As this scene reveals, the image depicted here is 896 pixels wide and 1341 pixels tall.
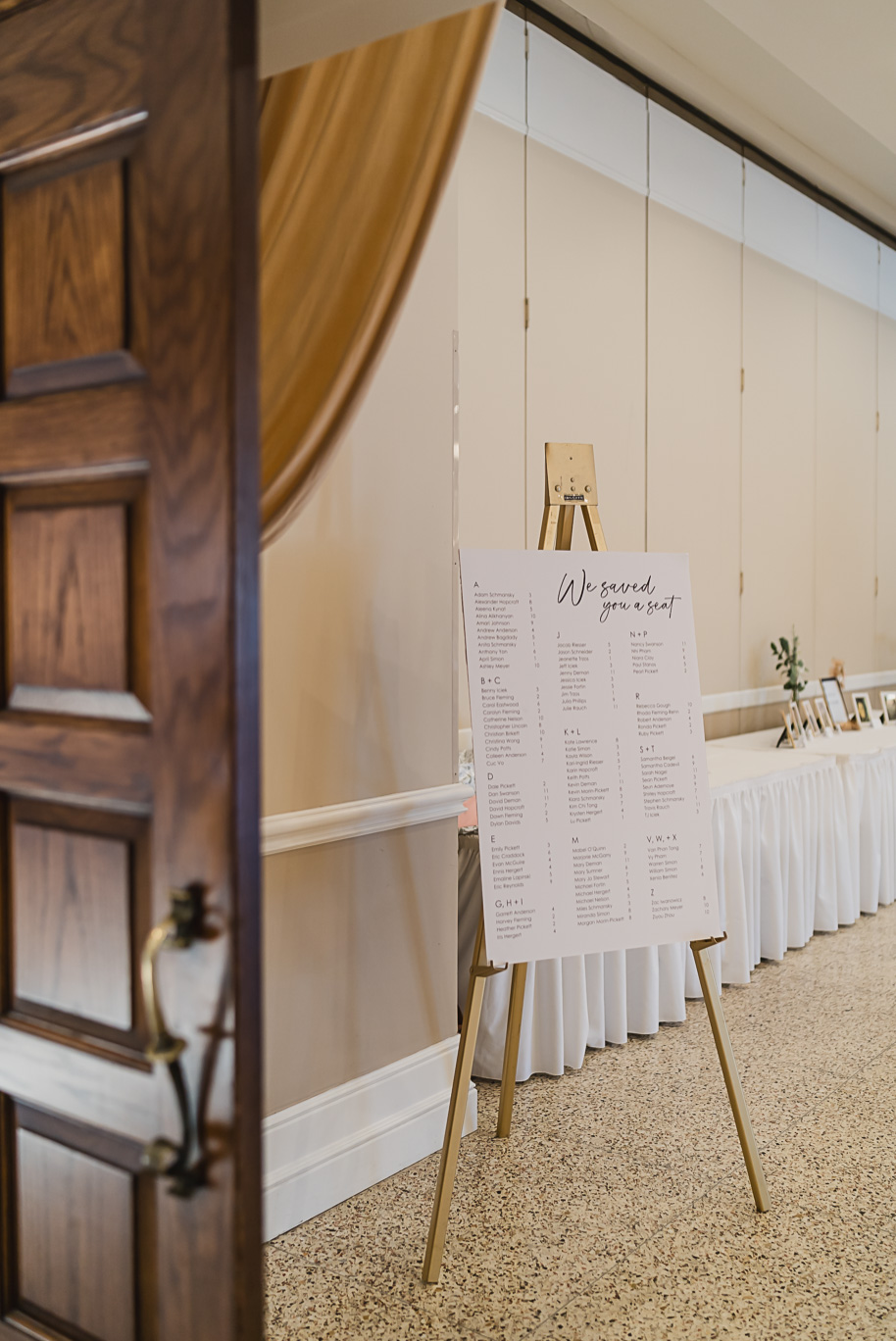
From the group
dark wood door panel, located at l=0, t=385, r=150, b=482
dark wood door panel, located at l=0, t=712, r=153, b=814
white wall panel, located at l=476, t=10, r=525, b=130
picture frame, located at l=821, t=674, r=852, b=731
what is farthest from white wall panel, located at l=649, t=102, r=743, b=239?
dark wood door panel, located at l=0, t=712, r=153, b=814

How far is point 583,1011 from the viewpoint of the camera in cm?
317

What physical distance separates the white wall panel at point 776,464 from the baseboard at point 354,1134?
327 centimetres

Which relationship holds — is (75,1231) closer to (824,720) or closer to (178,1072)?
(178,1072)

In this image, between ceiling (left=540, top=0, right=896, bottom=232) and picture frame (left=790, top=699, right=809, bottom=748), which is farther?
picture frame (left=790, top=699, right=809, bottom=748)

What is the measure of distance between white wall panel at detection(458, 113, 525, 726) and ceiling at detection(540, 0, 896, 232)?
0.67 metres

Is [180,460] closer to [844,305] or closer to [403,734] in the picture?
[403,734]

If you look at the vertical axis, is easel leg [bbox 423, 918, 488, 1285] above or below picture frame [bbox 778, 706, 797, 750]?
below

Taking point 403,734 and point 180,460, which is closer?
point 180,460

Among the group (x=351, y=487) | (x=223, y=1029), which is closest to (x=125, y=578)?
(x=223, y=1029)

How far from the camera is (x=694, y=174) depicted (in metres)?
4.96

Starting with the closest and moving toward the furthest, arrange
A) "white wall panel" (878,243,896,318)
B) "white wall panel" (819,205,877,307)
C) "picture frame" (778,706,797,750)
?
"picture frame" (778,706,797,750) → "white wall panel" (819,205,877,307) → "white wall panel" (878,243,896,318)

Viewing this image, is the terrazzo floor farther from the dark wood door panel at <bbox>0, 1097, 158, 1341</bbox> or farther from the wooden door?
the wooden door

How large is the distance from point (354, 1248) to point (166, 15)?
85.6 inches

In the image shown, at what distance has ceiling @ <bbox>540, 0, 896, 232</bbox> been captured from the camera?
406 cm
